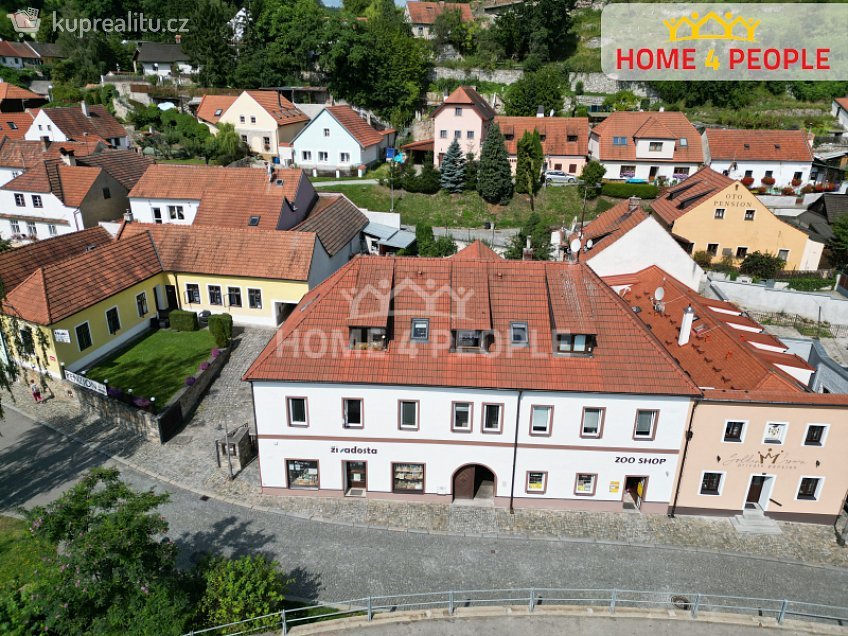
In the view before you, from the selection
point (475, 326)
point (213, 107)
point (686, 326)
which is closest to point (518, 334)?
point (475, 326)

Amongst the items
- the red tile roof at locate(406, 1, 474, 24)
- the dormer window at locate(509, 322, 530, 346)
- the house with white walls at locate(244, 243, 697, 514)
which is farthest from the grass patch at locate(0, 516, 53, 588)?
the red tile roof at locate(406, 1, 474, 24)

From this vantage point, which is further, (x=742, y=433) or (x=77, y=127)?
(x=77, y=127)

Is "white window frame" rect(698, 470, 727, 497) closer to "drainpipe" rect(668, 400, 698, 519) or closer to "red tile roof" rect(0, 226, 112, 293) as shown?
"drainpipe" rect(668, 400, 698, 519)

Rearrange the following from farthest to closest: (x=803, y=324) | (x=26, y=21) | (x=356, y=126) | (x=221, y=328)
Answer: (x=26, y=21), (x=356, y=126), (x=803, y=324), (x=221, y=328)

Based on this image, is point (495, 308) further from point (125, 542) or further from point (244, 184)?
point (244, 184)

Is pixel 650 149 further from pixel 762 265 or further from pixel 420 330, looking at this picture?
pixel 420 330

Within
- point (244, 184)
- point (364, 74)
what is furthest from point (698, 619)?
point (364, 74)

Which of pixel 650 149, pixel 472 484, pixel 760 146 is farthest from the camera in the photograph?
pixel 650 149
